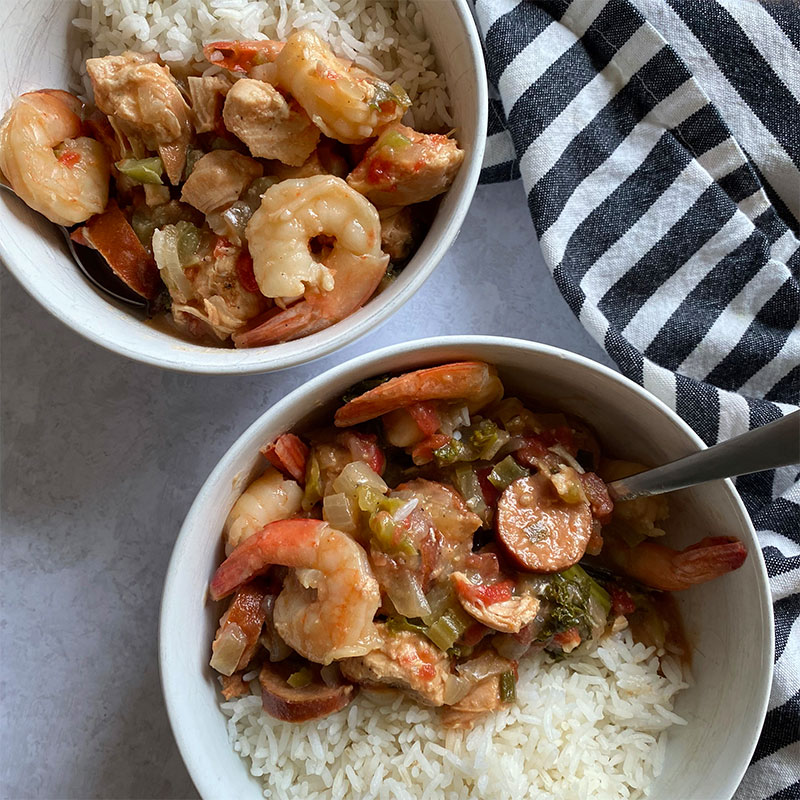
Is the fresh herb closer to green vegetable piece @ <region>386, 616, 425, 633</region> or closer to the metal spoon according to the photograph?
green vegetable piece @ <region>386, 616, 425, 633</region>

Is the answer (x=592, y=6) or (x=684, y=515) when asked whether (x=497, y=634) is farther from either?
(x=592, y=6)

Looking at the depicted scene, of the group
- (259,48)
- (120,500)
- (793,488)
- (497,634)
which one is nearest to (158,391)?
(120,500)

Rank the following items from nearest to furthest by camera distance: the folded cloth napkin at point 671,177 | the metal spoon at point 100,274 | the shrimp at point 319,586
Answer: the shrimp at point 319,586 < the metal spoon at point 100,274 < the folded cloth napkin at point 671,177

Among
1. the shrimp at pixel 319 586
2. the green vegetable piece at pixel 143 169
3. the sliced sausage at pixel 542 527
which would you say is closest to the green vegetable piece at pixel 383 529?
the shrimp at pixel 319 586

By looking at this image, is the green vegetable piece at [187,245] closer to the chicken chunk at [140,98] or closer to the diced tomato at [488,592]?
the chicken chunk at [140,98]

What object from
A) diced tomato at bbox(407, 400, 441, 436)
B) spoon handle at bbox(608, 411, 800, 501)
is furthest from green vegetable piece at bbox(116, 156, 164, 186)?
spoon handle at bbox(608, 411, 800, 501)

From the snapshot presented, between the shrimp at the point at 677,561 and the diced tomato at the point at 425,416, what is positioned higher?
the diced tomato at the point at 425,416

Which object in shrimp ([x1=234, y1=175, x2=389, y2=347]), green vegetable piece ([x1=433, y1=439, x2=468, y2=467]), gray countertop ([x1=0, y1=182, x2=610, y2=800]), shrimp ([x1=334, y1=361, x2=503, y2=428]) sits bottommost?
gray countertop ([x1=0, y1=182, x2=610, y2=800])
